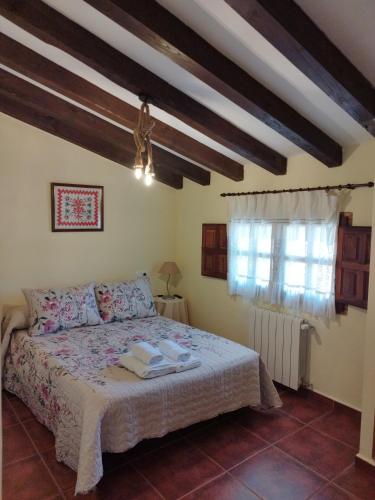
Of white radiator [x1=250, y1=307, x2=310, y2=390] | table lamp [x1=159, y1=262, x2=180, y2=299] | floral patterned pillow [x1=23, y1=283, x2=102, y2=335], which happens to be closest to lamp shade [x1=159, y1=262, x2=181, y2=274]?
table lamp [x1=159, y1=262, x2=180, y2=299]

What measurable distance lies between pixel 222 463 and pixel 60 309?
1.87 m

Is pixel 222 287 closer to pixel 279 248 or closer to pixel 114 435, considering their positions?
pixel 279 248

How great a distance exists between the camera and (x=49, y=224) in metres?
3.75

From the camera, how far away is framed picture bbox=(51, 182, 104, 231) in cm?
376

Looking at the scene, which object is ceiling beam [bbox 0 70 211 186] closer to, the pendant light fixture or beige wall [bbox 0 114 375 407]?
beige wall [bbox 0 114 375 407]

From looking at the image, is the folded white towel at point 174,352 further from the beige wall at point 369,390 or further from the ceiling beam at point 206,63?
the ceiling beam at point 206,63

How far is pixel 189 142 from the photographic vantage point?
11.1ft

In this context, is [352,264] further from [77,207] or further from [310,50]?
[77,207]

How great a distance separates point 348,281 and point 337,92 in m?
1.48

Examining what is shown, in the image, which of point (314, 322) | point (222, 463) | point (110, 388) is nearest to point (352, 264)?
point (314, 322)

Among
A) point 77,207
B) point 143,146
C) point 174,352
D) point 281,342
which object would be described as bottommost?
point 281,342

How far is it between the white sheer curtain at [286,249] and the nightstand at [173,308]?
0.72 m

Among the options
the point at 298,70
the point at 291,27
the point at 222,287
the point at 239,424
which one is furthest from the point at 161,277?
the point at 291,27

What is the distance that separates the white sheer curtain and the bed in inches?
28.1
